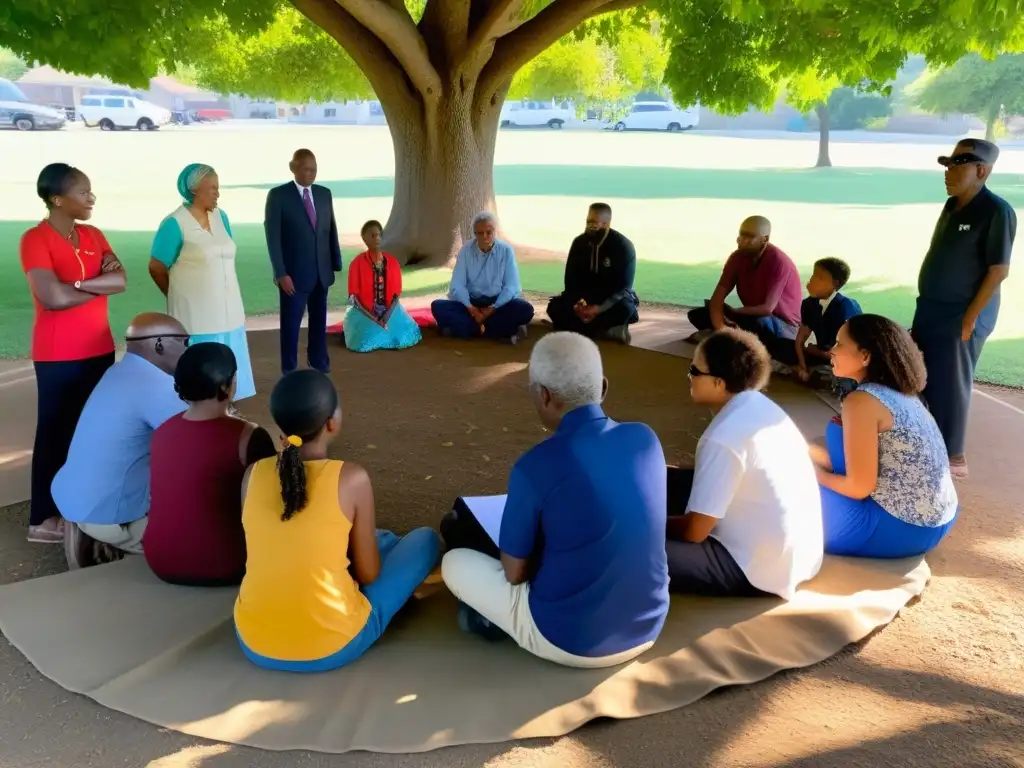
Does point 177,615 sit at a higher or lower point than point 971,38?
lower

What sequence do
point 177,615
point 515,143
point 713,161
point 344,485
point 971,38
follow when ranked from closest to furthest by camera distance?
point 344,485 → point 177,615 → point 971,38 → point 713,161 → point 515,143

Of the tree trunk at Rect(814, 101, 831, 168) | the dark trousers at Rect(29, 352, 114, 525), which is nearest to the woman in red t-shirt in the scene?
the dark trousers at Rect(29, 352, 114, 525)

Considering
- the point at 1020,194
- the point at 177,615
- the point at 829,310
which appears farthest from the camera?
the point at 1020,194

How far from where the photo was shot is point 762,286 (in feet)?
23.0

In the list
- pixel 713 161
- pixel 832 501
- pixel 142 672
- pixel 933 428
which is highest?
pixel 713 161

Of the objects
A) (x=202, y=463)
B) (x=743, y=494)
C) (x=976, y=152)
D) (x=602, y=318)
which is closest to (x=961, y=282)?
(x=976, y=152)

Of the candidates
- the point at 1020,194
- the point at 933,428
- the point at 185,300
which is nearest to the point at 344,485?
the point at 933,428

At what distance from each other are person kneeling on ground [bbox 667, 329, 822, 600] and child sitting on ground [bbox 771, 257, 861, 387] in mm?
3150

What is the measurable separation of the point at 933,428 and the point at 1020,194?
70.0ft

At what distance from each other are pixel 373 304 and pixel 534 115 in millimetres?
48479

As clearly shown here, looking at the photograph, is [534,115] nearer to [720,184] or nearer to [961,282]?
[720,184]

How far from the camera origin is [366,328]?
298 inches

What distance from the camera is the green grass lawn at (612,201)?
10.6 m

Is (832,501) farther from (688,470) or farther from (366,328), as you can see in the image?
(366,328)
